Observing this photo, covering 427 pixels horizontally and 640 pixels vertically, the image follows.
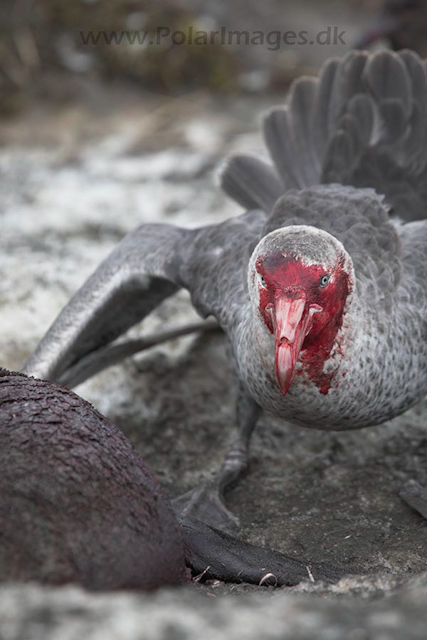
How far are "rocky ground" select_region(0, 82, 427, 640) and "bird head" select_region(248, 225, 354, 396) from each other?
2.21 ft

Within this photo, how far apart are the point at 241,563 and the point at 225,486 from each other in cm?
83

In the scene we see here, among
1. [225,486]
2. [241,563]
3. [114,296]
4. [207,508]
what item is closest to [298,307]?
[241,563]

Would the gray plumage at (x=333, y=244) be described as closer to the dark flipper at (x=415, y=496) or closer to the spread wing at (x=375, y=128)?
the spread wing at (x=375, y=128)

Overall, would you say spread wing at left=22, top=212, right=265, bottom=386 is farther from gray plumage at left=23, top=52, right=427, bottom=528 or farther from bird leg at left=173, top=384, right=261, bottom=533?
bird leg at left=173, top=384, right=261, bottom=533

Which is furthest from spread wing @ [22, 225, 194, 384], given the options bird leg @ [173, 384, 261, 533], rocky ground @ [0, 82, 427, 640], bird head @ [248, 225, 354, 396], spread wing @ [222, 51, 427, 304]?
bird head @ [248, 225, 354, 396]

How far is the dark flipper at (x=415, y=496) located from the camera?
3139 mm

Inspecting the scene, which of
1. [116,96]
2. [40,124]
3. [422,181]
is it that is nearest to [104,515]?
[422,181]

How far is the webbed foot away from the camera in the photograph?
3162 mm

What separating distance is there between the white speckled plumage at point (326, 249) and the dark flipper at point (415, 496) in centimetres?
31

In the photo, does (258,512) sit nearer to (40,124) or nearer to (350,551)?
(350,551)

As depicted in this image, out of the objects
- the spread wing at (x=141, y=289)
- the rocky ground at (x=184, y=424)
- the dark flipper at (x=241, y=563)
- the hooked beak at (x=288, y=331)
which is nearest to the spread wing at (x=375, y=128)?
the spread wing at (x=141, y=289)

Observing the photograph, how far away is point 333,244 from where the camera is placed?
107 inches

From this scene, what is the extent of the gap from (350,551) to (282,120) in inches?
78.9

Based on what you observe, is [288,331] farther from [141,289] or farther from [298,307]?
[141,289]
